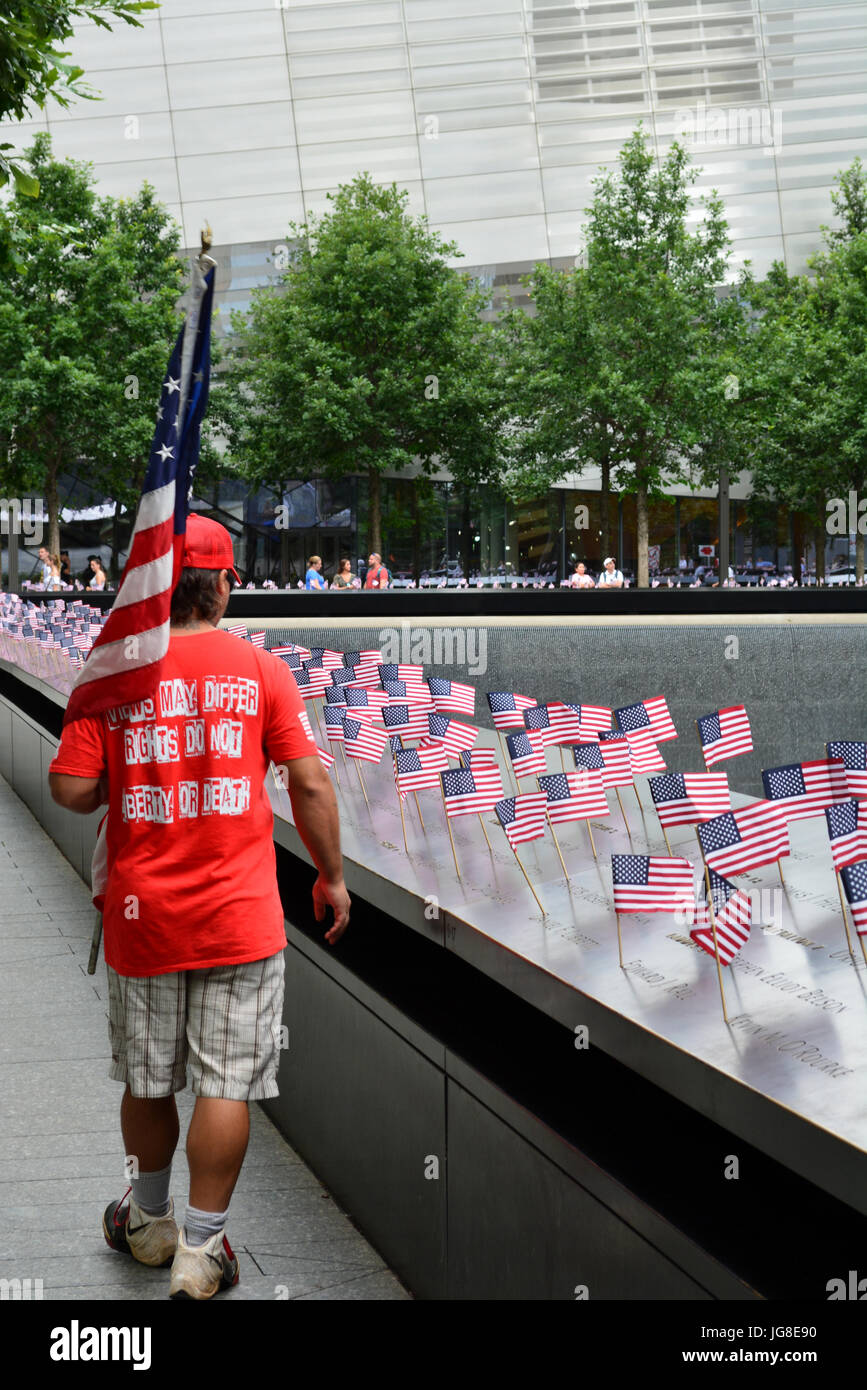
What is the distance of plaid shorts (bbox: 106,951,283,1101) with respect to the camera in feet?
12.1

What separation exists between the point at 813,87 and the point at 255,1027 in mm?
49411

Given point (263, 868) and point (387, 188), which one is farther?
point (387, 188)

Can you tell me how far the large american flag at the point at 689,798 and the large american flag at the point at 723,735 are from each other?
0.99m

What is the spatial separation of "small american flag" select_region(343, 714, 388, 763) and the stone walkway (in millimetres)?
1489

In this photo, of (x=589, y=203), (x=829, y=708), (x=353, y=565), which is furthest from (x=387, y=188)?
(x=829, y=708)

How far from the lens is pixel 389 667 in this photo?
9203mm

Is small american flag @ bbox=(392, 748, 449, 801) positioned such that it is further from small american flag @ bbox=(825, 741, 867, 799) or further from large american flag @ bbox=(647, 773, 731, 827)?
small american flag @ bbox=(825, 741, 867, 799)

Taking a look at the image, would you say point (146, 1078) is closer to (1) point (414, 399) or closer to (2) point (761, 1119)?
(2) point (761, 1119)

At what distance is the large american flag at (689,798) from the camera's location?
4.06m

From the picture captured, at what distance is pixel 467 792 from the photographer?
183 inches

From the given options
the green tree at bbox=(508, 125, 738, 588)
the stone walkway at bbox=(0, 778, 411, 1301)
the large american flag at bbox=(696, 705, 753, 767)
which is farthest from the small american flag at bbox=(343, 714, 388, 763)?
the green tree at bbox=(508, 125, 738, 588)

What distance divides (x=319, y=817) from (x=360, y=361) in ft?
124

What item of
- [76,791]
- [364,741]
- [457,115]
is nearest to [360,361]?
[457,115]

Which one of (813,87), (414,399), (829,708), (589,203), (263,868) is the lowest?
(829,708)
